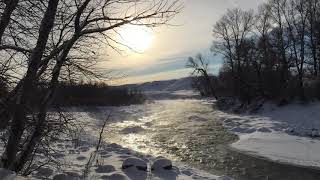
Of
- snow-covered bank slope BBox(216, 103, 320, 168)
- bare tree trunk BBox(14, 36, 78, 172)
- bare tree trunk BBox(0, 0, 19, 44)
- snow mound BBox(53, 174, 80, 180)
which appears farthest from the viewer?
snow-covered bank slope BBox(216, 103, 320, 168)

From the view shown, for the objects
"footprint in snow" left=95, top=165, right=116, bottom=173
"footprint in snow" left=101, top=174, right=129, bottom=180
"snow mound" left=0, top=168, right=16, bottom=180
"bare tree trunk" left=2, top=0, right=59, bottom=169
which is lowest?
"footprint in snow" left=101, top=174, right=129, bottom=180

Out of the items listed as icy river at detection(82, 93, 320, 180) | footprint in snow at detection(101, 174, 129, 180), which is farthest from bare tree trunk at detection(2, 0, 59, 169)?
icy river at detection(82, 93, 320, 180)

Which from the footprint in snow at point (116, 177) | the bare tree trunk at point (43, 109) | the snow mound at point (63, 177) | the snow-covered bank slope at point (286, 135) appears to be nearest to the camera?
the bare tree trunk at point (43, 109)

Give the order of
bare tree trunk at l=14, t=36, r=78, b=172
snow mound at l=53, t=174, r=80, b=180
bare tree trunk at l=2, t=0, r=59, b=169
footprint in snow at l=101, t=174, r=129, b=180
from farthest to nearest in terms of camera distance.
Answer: footprint in snow at l=101, t=174, r=129, b=180
snow mound at l=53, t=174, r=80, b=180
bare tree trunk at l=14, t=36, r=78, b=172
bare tree trunk at l=2, t=0, r=59, b=169

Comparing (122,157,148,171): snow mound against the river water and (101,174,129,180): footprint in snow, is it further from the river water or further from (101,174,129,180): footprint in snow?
the river water

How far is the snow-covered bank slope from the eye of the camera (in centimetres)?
1847

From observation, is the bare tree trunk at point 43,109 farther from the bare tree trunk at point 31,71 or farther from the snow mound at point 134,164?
the snow mound at point 134,164

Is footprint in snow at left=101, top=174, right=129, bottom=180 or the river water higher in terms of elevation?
footprint in snow at left=101, top=174, right=129, bottom=180

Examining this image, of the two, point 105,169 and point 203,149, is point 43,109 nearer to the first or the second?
point 105,169

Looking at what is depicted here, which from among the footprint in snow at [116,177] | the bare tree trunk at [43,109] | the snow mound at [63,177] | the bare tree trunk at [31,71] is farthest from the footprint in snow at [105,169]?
the bare tree trunk at [31,71]

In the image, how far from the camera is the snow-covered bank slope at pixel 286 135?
1847cm

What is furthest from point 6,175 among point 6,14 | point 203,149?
point 203,149

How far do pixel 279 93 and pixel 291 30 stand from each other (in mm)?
7846

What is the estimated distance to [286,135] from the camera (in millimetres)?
23984
